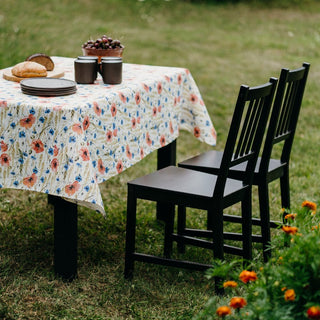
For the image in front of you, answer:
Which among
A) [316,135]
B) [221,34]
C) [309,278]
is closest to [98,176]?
[309,278]

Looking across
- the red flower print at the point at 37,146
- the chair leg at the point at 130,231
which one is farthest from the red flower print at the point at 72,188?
the chair leg at the point at 130,231

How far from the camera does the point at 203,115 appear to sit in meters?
3.98

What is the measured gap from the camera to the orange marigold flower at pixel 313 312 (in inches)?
70.5

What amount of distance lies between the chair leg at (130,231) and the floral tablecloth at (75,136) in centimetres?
19

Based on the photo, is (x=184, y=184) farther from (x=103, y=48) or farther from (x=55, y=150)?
(x=103, y=48)

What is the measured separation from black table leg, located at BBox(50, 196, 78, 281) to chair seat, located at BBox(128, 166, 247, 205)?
1.14ft

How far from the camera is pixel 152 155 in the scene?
5652mm

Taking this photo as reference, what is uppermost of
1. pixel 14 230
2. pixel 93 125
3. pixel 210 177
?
pixel 93 125

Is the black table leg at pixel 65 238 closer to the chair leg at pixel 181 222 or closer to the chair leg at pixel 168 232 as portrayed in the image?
the chair leg at pixel 168 232

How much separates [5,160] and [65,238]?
52cm

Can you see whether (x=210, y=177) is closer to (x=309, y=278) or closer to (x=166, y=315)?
(x=166, y=315)

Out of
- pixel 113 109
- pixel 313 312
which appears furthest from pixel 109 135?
pixel 313 312

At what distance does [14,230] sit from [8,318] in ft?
3.72

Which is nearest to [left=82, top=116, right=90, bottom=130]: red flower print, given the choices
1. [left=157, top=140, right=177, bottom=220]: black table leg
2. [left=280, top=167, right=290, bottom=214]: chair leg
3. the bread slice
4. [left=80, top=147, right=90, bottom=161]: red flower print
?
[left=80, top=147, right=90, bottom=161]: red flower print
